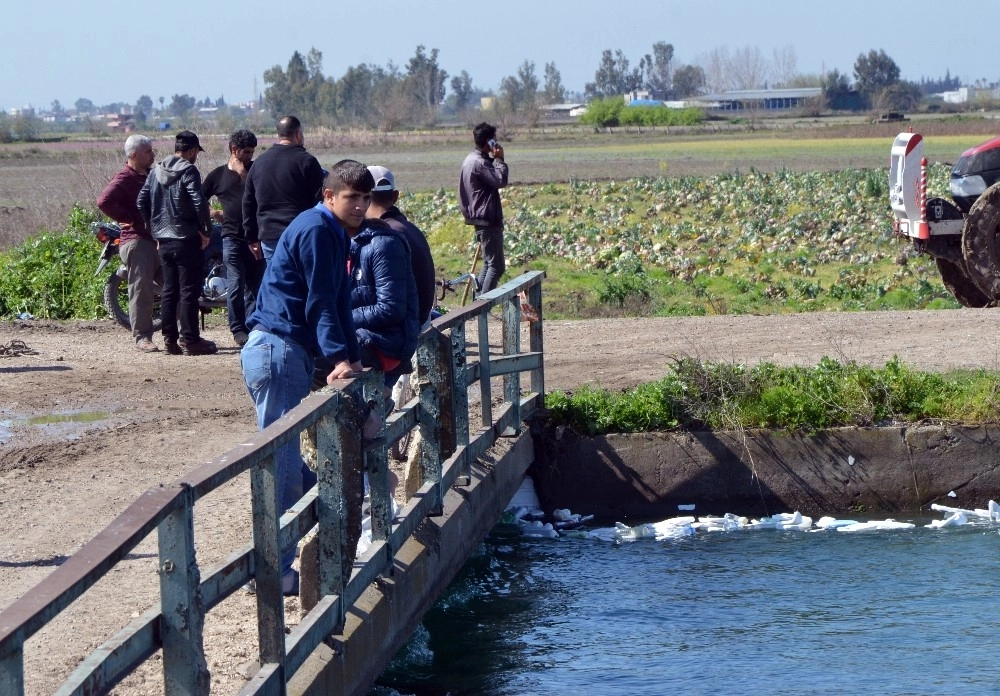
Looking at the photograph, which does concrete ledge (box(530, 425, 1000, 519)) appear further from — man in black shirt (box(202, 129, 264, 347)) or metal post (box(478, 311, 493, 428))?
man in black shirt (box(202, 129, 264, 347))

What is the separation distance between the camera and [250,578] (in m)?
4.27

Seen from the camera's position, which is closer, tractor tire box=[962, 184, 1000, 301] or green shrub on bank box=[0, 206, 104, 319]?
tractor tire box=[962, 184, 1000, 301]

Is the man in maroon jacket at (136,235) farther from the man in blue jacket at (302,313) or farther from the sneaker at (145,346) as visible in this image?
the man in blue jacket at (302,313)

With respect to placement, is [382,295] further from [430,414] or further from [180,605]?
[180,605]

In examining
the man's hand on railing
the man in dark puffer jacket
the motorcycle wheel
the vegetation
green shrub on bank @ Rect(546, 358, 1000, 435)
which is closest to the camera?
the man's hand on railing

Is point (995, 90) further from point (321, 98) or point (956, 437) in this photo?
point (956, 437)

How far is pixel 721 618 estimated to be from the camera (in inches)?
299

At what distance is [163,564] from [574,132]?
83437 millimetres

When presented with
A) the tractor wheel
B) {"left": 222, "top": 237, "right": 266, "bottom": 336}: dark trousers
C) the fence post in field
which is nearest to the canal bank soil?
{"left": 222, "top": 237, "right": 266, "bottom": 336}: dark trousers

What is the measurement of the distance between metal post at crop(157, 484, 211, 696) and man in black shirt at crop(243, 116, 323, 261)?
5.42 metres

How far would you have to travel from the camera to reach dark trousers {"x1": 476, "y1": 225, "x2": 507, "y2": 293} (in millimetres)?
11961

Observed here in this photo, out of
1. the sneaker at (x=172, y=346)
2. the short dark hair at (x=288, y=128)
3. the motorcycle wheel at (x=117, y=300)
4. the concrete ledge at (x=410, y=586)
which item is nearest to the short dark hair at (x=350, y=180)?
the concrete ledge at (x=410, y=586)

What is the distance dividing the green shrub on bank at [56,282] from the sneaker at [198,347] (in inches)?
131

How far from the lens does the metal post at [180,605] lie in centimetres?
356
